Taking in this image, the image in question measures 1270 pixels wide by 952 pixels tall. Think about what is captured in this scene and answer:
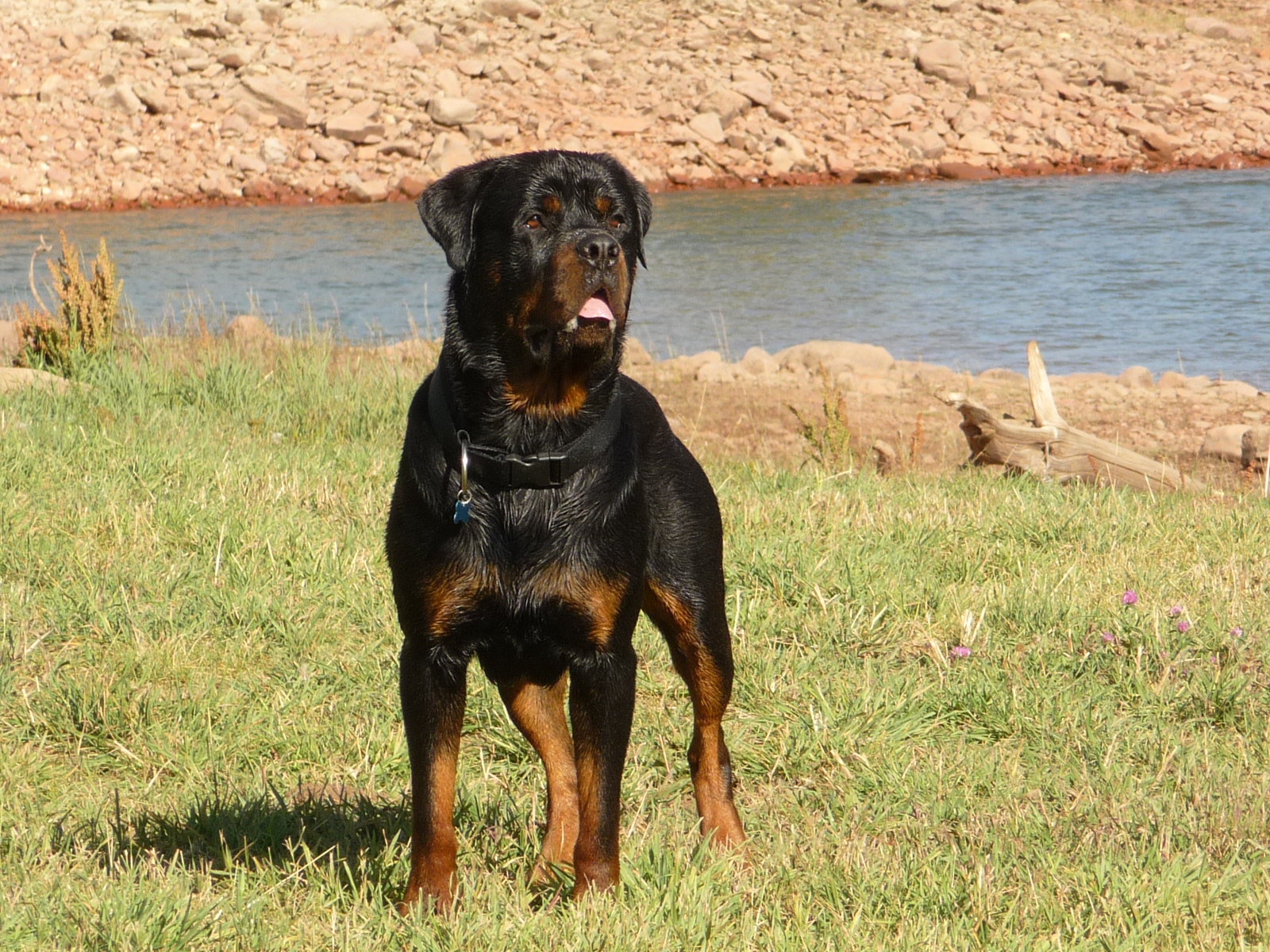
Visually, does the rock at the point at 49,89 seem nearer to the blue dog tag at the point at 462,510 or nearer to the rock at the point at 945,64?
the rock at the point at 945,64

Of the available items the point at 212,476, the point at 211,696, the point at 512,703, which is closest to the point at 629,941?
the point at 512,703

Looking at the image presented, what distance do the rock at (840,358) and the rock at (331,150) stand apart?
17.0 metres

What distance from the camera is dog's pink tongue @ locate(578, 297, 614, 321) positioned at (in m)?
3.08

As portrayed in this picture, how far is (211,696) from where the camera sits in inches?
170

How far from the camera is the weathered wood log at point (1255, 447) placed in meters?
8.80

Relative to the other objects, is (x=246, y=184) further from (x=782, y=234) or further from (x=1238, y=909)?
(x=1238, y=909)

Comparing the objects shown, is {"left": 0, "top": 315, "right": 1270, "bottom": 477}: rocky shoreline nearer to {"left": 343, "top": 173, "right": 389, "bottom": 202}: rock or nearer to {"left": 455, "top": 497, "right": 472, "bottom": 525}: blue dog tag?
{"left": 455, "top": 497, "right": 472, "bottom": 525}: blue dog tag

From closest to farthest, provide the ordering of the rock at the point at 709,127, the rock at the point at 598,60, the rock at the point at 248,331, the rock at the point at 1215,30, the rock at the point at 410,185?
the rock at the point at 248,331, the rock at the point at 410,185, the rock at the point at 709,127, the rock at the point at 598,60, the rock at the point at 1215,30

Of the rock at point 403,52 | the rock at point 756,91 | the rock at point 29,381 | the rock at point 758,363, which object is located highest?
the rock at point 403,52

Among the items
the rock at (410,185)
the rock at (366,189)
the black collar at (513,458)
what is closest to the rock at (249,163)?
the rock at (366,189)

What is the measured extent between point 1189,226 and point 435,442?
20.2 metres

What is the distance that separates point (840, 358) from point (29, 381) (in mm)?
7129

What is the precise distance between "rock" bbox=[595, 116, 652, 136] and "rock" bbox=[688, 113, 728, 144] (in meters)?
0.99

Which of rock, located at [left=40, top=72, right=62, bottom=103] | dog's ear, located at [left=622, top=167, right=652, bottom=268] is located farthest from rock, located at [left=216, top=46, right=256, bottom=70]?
dog's ear, located at [left=622, top=167, right=652, bottom=268]
